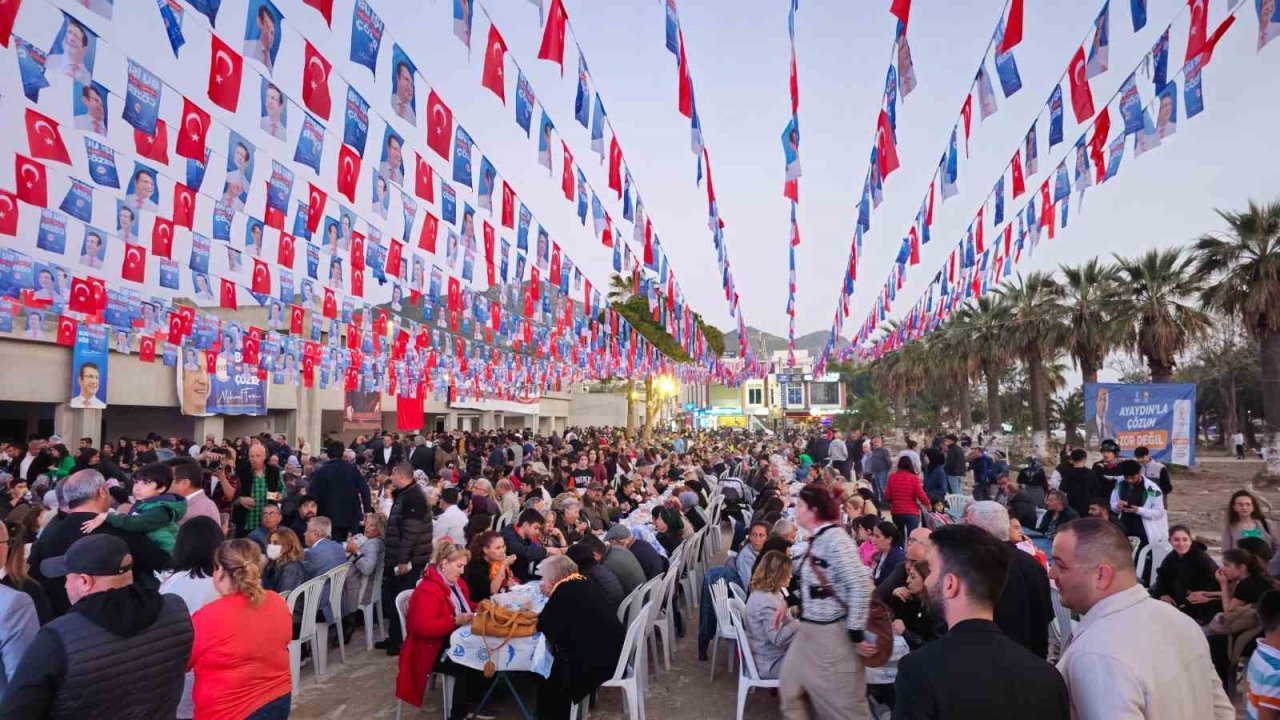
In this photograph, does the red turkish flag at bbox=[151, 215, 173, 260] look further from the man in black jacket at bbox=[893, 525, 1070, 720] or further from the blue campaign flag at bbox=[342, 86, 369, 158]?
the man in black jacket at bbox=[893, 525, 1070, 720]

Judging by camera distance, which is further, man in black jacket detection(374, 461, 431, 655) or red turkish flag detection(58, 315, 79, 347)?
red turkish flag detection(58, 315, 79, 347)

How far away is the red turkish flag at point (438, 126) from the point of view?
22.4 feet

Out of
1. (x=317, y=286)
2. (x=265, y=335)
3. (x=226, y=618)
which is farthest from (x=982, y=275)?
(x=265, y=335)

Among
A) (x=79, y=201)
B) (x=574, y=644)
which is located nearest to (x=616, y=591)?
(x=574, y=644)

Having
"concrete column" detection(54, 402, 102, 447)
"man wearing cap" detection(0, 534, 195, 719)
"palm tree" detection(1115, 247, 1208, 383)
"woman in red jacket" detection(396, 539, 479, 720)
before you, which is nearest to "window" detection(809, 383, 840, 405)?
"palm tree" detection(1115, 247, 1208, 383)

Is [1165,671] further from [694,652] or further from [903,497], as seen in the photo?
[903,497]

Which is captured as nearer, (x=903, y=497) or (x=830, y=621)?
(x=830, y=621)

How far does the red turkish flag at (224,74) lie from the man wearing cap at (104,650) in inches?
160

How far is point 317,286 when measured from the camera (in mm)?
15898

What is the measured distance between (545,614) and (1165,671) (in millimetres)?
3748

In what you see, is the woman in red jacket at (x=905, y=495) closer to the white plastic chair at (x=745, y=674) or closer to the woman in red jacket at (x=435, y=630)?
the white plastic chair at (x=745, y=674)

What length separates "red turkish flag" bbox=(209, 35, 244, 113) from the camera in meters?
5.50

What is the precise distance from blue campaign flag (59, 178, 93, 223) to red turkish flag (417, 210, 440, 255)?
13.2 feet

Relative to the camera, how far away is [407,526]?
23.1 feet
